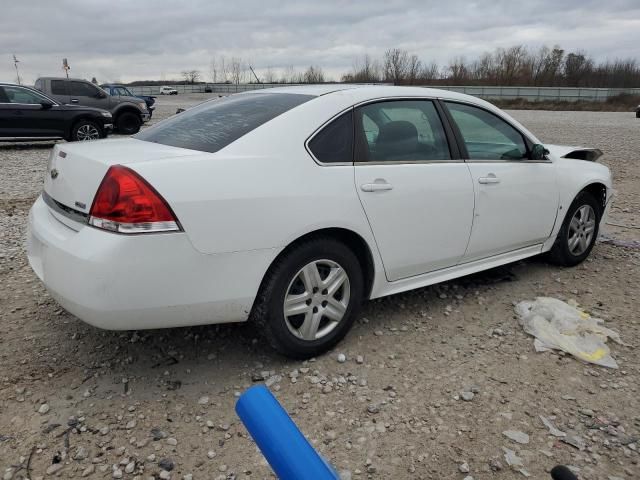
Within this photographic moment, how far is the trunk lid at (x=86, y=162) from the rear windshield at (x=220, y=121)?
0.42 ft

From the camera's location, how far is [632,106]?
135 ft

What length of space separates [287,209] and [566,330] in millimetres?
1993

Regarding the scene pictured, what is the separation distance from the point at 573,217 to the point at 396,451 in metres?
2.98

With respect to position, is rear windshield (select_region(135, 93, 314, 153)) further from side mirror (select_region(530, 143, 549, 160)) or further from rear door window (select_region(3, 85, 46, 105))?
rear door window (select_region(3, 85, 46, 105))

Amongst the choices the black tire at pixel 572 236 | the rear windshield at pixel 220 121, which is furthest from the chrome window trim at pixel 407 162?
the black tire at pixel 572 236

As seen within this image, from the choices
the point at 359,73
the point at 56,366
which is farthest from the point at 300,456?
the point at 359,73

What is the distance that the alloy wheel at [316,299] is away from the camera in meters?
2.78

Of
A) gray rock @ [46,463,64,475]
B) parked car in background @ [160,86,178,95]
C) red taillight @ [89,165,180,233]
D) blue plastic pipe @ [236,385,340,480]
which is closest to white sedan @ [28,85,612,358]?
red taillight @ [89,165,180,233]

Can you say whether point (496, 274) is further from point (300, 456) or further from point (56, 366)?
point (300, 456)

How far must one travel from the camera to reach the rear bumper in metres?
2.28

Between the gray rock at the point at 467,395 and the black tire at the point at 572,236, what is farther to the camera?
the black tire at the point at 572,236

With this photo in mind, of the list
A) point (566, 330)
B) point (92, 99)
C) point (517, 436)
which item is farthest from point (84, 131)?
point (517, 436)

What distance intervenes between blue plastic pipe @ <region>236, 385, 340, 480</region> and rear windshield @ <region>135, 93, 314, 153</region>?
189 cm

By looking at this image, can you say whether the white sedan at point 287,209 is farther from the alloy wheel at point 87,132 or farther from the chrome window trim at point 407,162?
the alloy wheel at point 87,132
